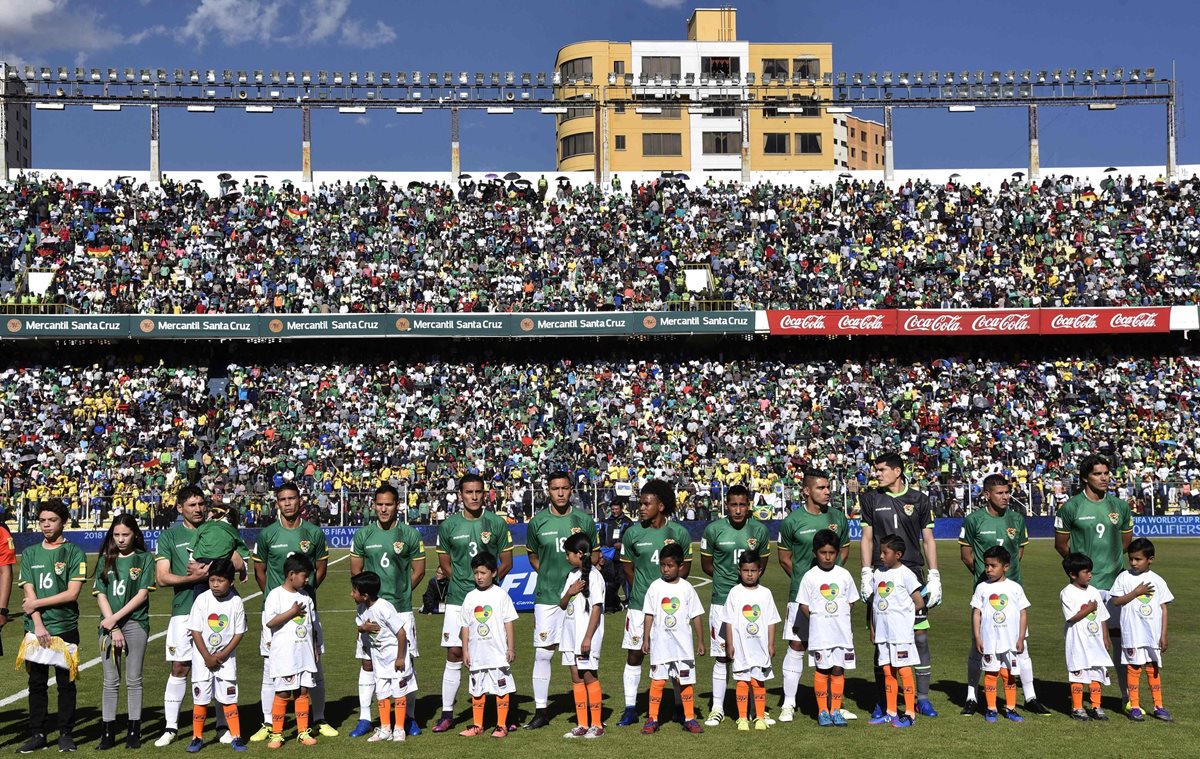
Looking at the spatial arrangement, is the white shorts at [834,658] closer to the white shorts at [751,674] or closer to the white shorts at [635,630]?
the white shorts at [751,674]

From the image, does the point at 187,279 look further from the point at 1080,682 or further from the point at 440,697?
the point at 1080,682

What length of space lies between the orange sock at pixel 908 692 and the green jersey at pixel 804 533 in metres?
1.26

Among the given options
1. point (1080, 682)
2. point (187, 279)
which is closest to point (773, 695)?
point (1080, 682)

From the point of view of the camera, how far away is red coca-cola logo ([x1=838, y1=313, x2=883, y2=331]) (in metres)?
45.3

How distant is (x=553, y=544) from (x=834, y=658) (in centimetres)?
300

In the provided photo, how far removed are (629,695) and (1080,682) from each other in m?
4.52

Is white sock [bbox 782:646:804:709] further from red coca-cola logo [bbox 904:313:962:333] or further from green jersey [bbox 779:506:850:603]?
red coca-cola logo [bbox 904:313:962:333]

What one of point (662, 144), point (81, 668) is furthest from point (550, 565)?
point (662, 144)

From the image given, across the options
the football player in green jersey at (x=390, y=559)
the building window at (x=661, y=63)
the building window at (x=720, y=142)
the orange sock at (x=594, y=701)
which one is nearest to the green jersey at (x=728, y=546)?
the orange sock at (x=594, y=701)

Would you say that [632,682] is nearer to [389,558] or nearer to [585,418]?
[389,558]

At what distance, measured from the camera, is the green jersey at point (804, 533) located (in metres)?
13.2

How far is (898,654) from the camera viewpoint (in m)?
12.6

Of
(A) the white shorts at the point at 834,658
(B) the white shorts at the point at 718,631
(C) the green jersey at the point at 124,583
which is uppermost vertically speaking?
(C) the green jersey at the point at 124,583

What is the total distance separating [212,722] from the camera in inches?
524
